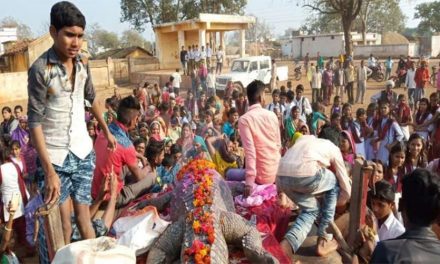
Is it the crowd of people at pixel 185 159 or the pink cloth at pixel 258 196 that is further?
the pink cloth at pixel 258 196

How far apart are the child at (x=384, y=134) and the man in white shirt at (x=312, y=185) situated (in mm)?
3438

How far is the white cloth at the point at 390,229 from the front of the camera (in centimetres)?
380

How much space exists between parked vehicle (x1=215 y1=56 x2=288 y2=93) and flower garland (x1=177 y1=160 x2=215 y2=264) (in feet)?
53.3

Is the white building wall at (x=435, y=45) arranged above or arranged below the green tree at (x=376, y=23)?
below

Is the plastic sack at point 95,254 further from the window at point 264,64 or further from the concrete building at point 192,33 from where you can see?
the concrete building at point 192,33

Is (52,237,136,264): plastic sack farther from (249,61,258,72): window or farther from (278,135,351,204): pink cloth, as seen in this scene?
(249,61,258,72): window

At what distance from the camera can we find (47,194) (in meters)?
2.83

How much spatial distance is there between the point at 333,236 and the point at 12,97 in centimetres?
2176

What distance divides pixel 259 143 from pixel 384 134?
3.79 meters

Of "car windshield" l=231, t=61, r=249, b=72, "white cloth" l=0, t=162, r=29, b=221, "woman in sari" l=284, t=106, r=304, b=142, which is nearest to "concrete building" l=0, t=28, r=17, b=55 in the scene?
"car windshield" l=231, t=61, r=249, b=72

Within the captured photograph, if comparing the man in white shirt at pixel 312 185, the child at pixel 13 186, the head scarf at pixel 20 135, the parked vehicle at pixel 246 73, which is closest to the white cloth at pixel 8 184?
the child at pixel 13 186

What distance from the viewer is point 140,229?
162 inches

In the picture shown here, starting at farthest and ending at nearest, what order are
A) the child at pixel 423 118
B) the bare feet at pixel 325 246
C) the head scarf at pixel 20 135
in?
the head scarf at pixel 20 135 → the child at pixel 423 118 → the bare feet at pixel 325 246

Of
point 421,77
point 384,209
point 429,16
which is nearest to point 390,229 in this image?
point 384,209
